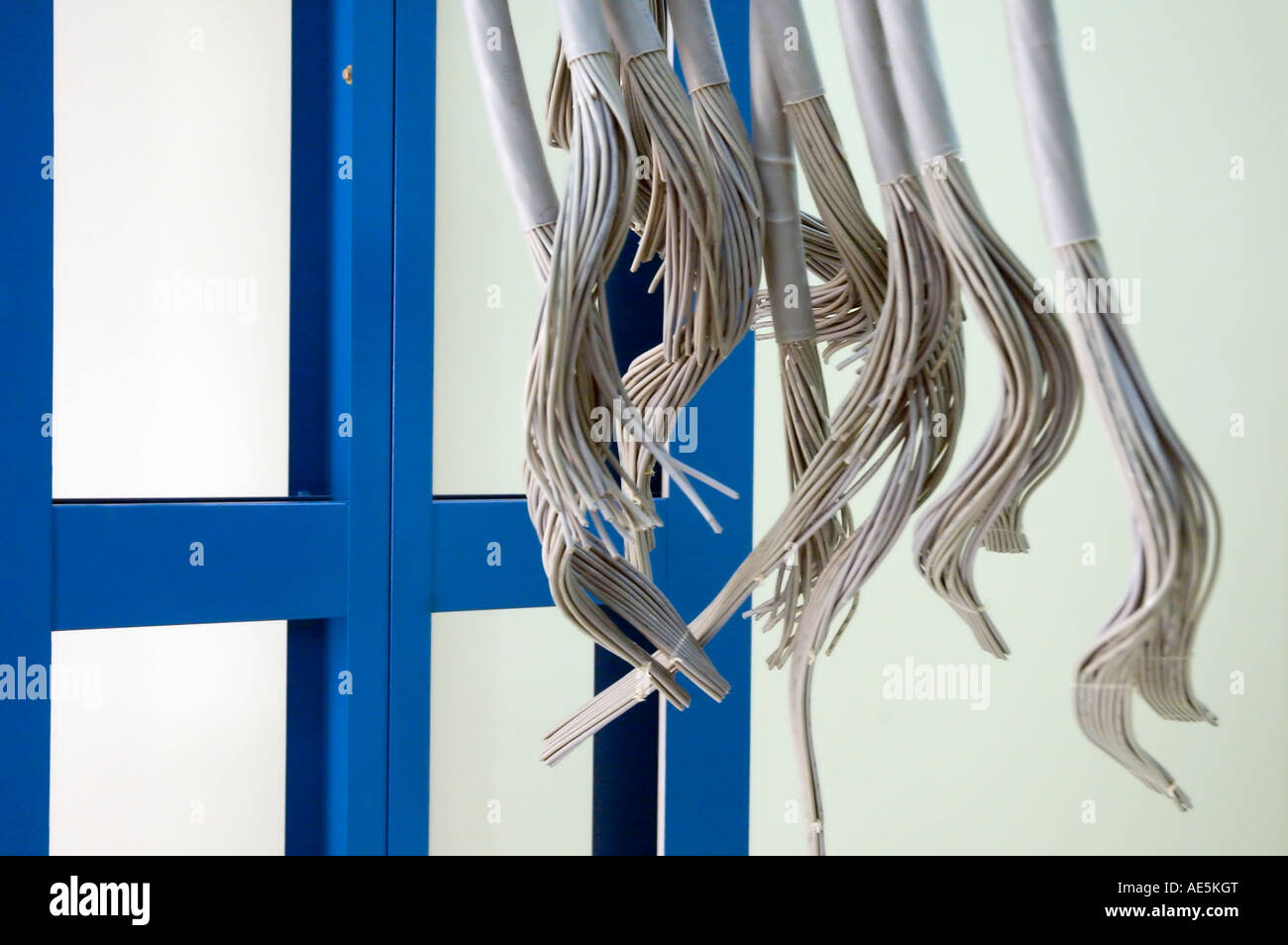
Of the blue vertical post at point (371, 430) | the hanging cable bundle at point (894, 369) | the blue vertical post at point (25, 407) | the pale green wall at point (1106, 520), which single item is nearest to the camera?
the hanging cable bundle at point (894, 369)

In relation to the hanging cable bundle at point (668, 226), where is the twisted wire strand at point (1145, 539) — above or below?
below

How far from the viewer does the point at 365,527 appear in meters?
1.23

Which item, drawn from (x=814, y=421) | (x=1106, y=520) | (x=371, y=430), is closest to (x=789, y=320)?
(x=814, y=421)

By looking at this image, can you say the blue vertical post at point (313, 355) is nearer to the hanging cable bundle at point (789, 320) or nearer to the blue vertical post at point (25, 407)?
the blue vertical post at point (25, 407)

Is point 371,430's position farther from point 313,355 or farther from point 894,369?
point 894,369

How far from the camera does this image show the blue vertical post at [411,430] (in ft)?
4.09

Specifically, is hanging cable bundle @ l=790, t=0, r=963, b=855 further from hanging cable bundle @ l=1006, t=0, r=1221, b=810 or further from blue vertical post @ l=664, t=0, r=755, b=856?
blue vertical post @ l=664, t=0, r=755, b=856

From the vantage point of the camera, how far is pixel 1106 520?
202 centimetres

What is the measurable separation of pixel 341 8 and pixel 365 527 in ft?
1.87

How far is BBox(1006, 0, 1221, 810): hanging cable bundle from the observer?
371 mm

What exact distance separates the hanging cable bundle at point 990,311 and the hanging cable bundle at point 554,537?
141 mm

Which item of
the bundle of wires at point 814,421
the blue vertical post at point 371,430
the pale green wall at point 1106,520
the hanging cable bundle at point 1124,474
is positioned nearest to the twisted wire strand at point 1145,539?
the hanging cable bundle at point 1124,474

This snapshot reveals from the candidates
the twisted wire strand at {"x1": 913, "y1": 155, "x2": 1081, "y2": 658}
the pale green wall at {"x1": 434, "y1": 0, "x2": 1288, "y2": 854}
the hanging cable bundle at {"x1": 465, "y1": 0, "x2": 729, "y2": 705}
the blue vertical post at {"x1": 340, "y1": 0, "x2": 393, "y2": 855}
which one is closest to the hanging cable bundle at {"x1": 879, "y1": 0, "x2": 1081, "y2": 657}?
the twisted wire strand at {"x1": 913, "y1": 155, "x2": 1081, "y2": 658}
